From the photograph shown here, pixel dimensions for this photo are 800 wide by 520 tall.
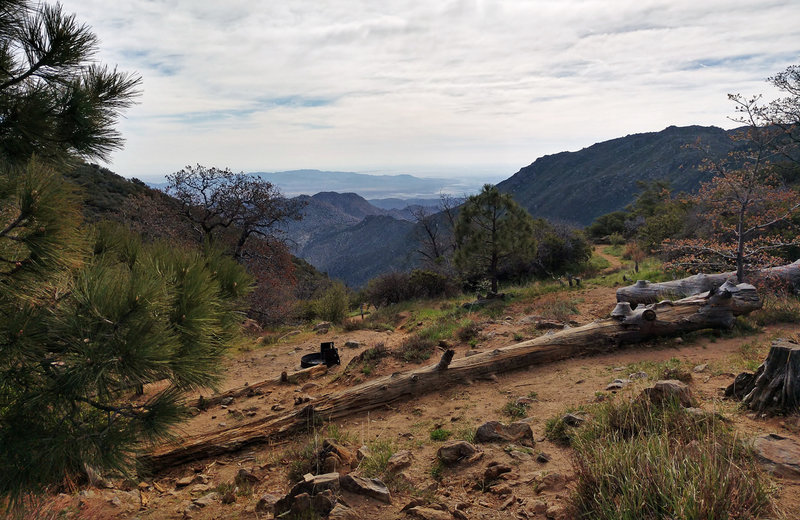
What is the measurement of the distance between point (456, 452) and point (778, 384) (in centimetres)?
300

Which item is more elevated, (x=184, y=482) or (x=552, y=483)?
(x=552, y=483)

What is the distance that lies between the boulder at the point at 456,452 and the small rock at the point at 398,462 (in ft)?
0.99

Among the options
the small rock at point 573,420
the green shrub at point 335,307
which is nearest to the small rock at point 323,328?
the green shrub at point 335,307

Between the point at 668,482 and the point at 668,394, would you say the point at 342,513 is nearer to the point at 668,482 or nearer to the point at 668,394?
the point at 668,482

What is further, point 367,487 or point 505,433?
point 505,433

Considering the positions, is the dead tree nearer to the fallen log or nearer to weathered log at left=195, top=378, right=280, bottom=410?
the fallen log

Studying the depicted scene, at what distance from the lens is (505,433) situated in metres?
4.15

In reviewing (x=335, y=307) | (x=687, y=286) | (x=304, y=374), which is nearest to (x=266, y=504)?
(x=304, y=374)

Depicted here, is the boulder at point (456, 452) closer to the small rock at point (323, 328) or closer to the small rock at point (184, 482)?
the small rock at point (184, 482)

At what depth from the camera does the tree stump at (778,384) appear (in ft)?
12.4

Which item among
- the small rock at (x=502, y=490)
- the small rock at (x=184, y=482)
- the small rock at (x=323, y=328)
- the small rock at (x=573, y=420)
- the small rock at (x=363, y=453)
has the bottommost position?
the small rock at (x=184, y=482)

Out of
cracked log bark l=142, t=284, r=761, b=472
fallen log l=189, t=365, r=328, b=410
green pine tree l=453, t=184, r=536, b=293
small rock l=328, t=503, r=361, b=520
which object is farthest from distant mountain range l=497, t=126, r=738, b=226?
small rock l=328, t=503, r=361, b=520

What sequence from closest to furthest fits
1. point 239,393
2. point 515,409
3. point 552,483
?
point 552,483 → point 515,409 → point 239,393

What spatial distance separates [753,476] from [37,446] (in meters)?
4.00
